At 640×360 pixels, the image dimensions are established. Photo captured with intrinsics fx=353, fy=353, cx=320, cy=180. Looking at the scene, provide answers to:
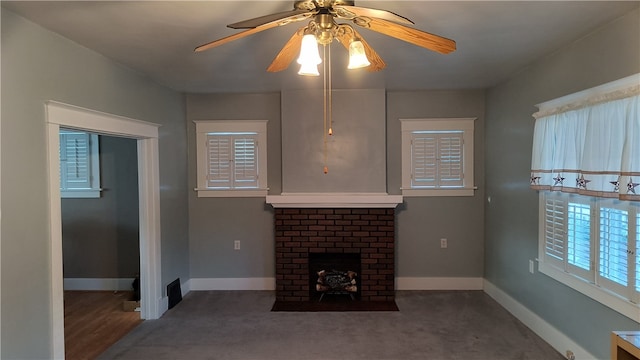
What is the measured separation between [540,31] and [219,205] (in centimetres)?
374

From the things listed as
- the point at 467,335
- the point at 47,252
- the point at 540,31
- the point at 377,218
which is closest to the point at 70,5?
the point at 47,252

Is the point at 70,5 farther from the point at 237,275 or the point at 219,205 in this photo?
the point at 237,275

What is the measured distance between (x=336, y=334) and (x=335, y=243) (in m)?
1.10

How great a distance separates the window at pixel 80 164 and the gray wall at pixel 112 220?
0.22ft

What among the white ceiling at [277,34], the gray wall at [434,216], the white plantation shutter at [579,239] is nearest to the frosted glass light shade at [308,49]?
the white ceiling at [277,34]

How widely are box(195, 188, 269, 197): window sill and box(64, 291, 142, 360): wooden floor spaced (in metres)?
1.51

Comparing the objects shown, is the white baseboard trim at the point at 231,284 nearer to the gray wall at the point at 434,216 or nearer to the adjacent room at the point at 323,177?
the adjacent room at the point at 323,177

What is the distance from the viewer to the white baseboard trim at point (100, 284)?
4500 millimetres

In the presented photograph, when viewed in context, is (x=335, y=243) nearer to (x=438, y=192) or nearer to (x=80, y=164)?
(x=438, y=192)

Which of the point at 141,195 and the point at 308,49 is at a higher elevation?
the point at 308,49

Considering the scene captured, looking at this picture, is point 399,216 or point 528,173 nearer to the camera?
point 528,173

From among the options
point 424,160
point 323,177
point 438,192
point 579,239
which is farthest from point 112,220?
point 579,239

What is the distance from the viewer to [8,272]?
6.53 ft

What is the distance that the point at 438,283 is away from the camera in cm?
444
